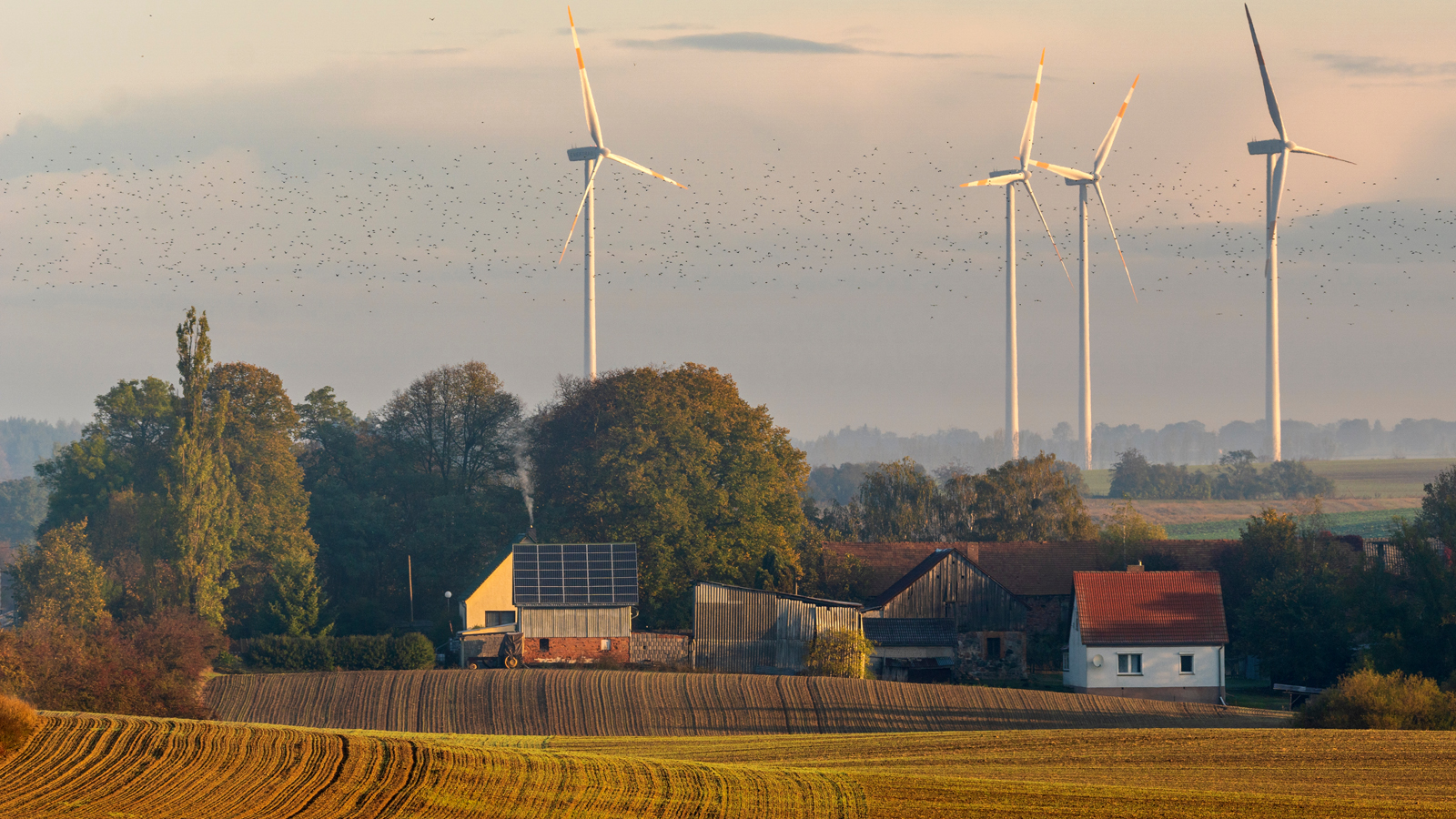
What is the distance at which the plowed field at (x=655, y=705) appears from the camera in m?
50.0

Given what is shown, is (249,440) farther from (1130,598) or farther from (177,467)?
(1130,598)

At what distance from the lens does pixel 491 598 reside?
67.1 metres

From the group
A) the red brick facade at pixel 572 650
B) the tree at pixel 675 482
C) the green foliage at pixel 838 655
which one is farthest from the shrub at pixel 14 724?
the tree at pixel 675 482

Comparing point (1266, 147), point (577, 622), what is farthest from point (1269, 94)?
point (577, 622)

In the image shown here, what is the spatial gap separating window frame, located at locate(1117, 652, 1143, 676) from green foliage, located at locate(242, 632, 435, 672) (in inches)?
1176

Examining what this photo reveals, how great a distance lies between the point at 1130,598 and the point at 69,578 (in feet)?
163

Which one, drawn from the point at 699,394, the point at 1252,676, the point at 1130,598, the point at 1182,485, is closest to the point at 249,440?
the point at 699,394

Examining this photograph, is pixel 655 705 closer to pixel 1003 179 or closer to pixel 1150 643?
pixel 1150 643

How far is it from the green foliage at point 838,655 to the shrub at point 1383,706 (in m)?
19.8

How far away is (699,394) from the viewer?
7706 cm

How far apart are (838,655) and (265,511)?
35225 millimetres

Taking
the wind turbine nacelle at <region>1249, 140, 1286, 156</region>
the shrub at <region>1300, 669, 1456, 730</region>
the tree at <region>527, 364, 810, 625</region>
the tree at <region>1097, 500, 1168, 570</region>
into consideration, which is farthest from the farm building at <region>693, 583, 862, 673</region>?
the wind turbine nacelle at <region>1249, 140, 1286, 156</region>

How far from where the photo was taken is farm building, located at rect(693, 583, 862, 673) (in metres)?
62.7

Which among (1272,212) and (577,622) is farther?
(1272,212)
